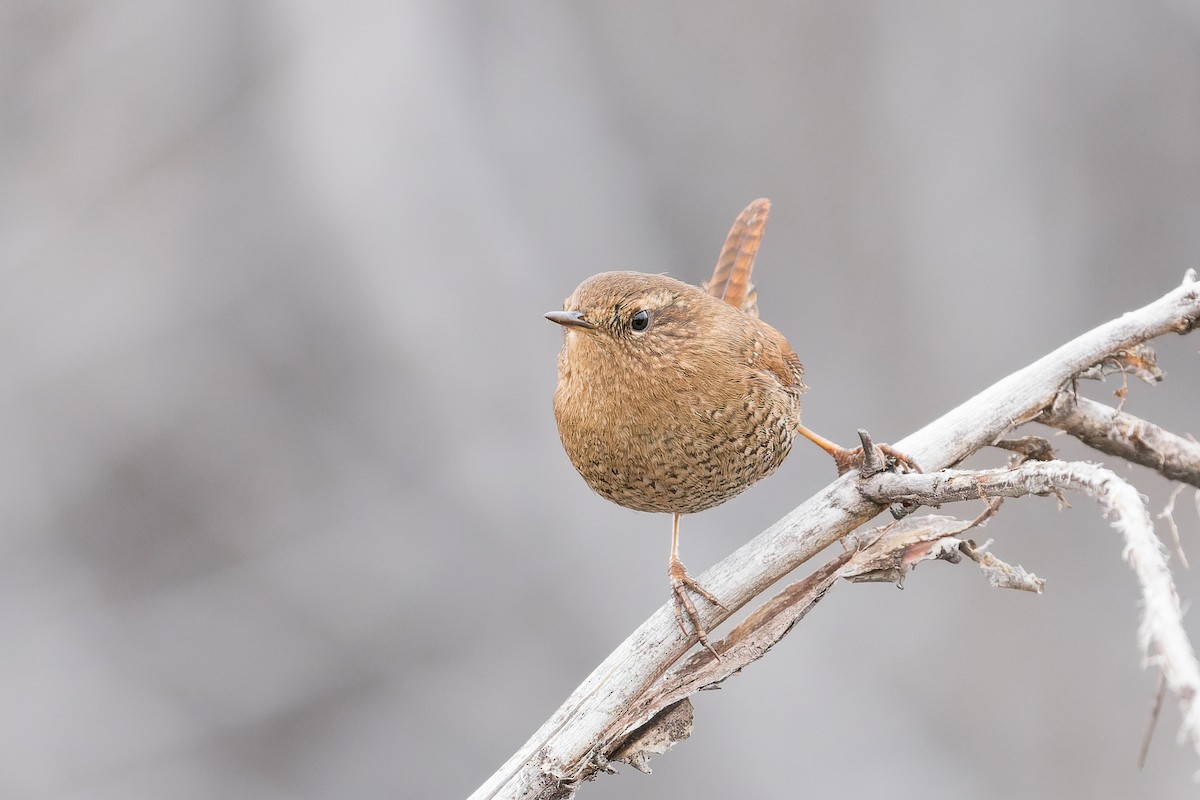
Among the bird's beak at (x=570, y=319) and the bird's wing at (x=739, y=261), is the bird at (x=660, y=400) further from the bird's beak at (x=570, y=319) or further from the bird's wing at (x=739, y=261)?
the bird's wing at (x=739, y=261)

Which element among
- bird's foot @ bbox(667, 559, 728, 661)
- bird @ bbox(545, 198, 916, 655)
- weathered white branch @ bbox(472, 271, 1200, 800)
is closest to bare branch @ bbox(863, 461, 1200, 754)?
weathered white branch @ bbox(472, 271, 1200, 800)

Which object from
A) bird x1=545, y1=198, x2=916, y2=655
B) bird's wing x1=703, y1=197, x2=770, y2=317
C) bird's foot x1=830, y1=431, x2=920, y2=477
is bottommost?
bird's foot x1=830, y1=431, x2=920, y2=477

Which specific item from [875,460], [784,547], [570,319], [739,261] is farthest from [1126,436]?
[739,261]

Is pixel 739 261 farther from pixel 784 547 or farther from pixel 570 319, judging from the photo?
pixel 784 547

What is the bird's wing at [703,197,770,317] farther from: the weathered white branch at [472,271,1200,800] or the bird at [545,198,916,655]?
the weathered white branch at [472,271,1200,800]

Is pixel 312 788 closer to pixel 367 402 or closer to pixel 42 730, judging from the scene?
pixel 42 730

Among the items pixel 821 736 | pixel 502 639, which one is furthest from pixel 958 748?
pixel 502 639
